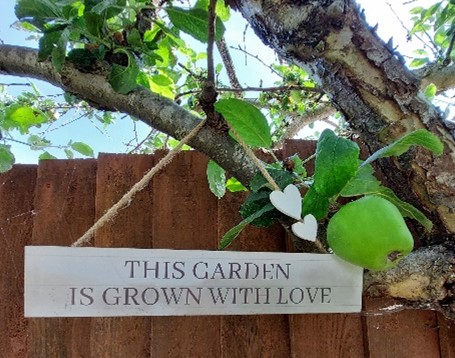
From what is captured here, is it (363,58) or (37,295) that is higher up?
(363,58)

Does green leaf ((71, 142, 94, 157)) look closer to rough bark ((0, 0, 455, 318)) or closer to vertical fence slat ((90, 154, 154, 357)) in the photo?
vertical fence slat ((90, 154, 154, 357))

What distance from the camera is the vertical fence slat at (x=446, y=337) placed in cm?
86

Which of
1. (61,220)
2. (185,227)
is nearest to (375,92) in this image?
(185,227)

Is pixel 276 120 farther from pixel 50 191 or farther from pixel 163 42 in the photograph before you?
pixel 50 191

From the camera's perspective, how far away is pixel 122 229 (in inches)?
36.0

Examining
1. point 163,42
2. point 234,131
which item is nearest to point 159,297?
point 234,131

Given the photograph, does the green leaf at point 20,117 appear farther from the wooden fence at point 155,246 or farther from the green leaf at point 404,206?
the green leaf at point 404,206

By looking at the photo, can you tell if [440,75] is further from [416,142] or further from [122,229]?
[122,229]

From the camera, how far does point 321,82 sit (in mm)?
862

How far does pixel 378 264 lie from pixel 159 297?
0.27 m

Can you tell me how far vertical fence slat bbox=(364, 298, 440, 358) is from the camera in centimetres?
86

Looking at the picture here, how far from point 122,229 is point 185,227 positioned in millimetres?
111

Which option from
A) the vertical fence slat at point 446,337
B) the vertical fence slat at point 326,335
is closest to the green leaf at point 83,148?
the vertical fence slat at point 326,335

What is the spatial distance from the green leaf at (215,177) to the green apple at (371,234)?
279 mm
